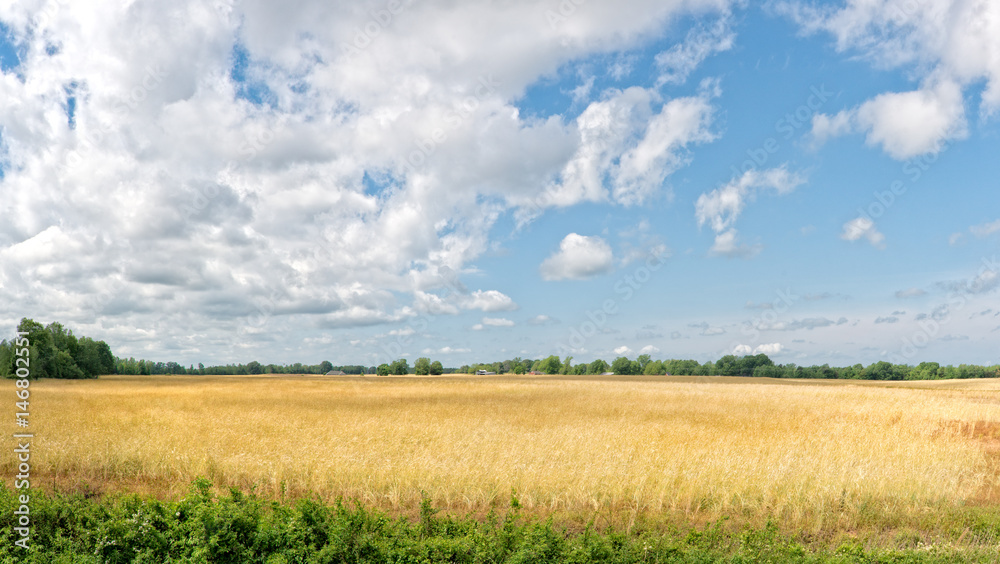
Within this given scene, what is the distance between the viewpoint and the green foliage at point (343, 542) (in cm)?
843

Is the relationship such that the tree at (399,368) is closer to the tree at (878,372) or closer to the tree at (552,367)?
the tree at (552,367)

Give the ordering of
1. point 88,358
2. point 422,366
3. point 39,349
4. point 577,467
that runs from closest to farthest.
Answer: point 577,467 → point 39,349 → point 88,358 → point 422,366

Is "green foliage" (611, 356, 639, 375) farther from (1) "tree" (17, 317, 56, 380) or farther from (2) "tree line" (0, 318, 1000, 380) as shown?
(1) "tree" (17, 317, 56, 380)

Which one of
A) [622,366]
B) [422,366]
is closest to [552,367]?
[622,366]

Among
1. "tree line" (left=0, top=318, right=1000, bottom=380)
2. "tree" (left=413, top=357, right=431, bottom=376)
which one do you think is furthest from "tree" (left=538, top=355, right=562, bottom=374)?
"tree" (left=413, top=357, right=431, bottom=376)

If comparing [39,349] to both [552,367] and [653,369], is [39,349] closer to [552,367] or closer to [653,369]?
[552,367]

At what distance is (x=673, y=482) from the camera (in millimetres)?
12992

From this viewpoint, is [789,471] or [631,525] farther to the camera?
[789,471]

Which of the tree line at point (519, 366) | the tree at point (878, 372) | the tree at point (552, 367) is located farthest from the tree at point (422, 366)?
the tree at point (878, 372)

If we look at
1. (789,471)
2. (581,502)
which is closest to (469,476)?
(581,502)

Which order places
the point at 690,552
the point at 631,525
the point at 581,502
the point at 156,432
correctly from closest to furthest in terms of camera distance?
the point at 690,552 → the point at 631,525 → the point at 581,502 → the point at 156,432

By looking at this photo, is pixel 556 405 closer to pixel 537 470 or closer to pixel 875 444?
pixel 875 444

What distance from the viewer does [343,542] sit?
866 cm

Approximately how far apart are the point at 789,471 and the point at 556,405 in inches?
898
